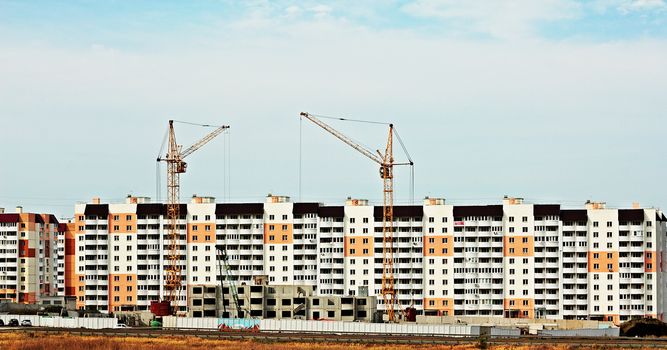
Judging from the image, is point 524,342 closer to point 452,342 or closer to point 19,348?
point 452,342

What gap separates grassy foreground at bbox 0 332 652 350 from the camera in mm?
146125

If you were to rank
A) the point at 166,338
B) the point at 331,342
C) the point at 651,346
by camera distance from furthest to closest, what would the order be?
the point at 166,338, the point at 331,342, the point at 651,346

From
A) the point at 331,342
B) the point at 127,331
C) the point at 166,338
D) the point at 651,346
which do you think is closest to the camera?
the point at 651,346

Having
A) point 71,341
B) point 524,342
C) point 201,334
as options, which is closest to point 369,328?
point 201,334

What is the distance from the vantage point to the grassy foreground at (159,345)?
146125 millimetres

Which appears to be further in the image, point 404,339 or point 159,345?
point 404,339

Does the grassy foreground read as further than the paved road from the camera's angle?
No

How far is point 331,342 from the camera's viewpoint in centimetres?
15575

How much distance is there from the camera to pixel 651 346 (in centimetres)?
14612

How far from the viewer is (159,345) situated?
502ft

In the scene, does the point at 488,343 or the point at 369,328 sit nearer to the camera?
the point at 488,343

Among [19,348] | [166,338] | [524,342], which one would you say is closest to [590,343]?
[524,342]

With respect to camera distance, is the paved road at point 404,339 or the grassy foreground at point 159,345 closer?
the grassy foreground at point 159,345

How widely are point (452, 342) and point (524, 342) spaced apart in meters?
9.42
